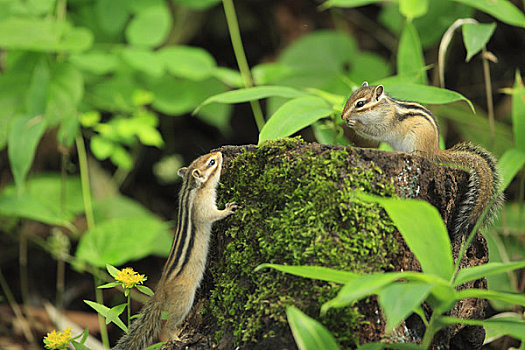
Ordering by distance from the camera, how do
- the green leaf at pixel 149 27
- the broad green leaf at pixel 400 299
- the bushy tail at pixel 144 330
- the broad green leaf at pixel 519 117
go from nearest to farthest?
the broad green leaf at pixel 400 299 → the bushy tail at pixel 144 330 → the broad green leaf at pixel 519 117 → the green leaf at pixel 149 27

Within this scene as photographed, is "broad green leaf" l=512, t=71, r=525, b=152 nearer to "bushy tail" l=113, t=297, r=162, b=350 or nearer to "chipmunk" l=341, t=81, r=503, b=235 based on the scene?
"chipmunk" l=341, t=81, r=503, b=235

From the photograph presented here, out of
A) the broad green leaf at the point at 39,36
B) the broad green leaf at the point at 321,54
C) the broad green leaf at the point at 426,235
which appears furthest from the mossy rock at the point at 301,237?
the broad green leaf at the point at 321,54

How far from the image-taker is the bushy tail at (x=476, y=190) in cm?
249

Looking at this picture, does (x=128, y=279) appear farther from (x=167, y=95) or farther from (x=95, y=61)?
(x=167, y=95)

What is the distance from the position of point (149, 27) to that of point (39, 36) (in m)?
0.92

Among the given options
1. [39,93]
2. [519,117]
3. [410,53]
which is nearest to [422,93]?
[410,53]

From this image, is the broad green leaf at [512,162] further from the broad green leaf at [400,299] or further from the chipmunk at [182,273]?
the broad green leaf at [400,299]

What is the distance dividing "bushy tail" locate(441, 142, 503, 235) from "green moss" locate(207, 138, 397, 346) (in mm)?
498

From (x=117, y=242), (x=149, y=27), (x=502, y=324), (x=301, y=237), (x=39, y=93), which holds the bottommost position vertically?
(x=117, y=242)

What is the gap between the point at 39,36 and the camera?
421 centimetres

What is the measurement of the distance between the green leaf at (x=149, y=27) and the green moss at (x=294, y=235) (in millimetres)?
2638

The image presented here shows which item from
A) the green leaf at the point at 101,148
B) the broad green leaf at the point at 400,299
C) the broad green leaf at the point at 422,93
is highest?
the broad green leaf at the point at 422,93

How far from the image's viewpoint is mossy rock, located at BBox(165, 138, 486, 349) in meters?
→ 2.06

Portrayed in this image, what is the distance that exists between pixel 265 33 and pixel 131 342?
5175 millimetres
